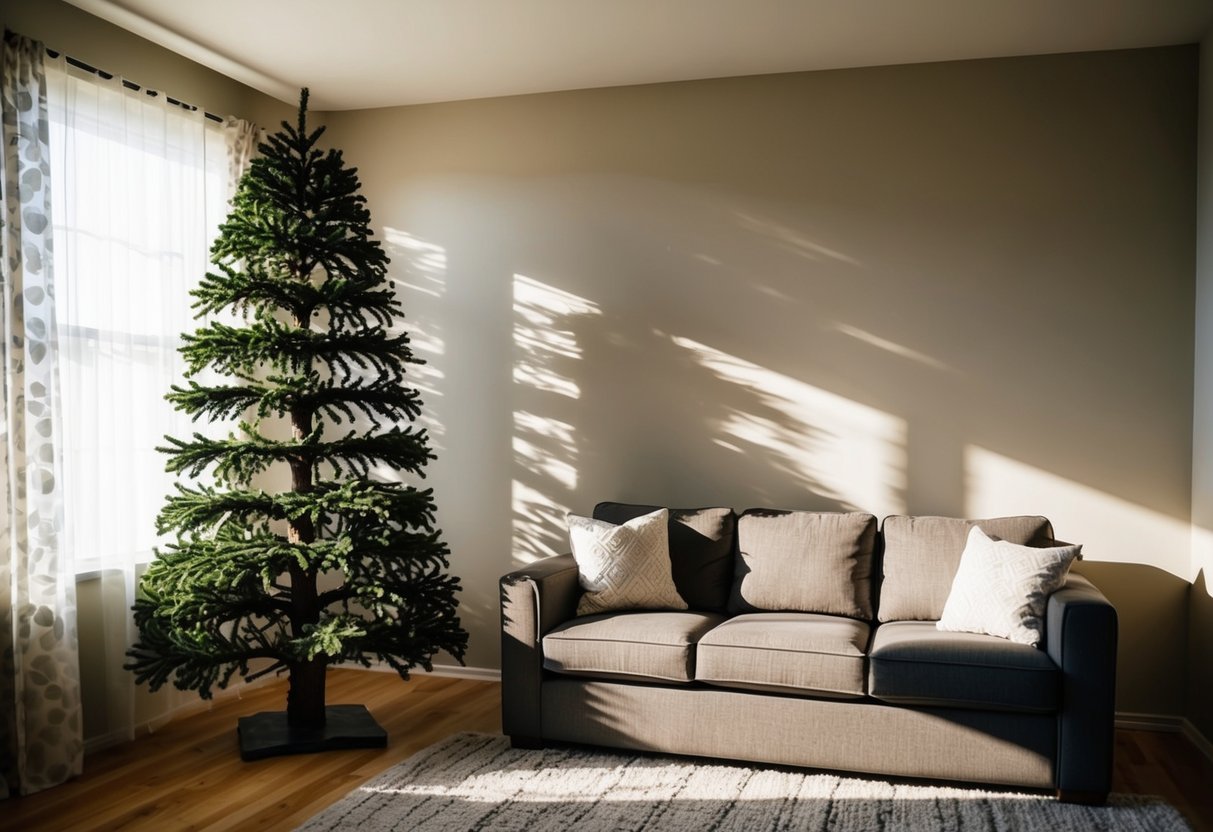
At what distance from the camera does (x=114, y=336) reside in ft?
12.7

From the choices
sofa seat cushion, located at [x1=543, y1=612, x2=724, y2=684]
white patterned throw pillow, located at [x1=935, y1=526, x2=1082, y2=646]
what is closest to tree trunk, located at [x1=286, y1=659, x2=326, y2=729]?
sofa seat cushion, located at [x1=543, y1=612, x2=724, y2=684]

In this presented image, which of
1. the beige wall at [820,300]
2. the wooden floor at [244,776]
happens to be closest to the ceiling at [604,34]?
the beige wall at [820,300]

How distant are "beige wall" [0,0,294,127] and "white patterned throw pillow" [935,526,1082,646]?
146 inches

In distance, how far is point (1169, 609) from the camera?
4055mm

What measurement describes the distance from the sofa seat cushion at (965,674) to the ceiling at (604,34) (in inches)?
89.9

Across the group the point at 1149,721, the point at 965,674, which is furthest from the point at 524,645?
the point at 1149,721

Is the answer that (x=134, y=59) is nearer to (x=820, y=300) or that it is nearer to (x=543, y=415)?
(x=543, y=415)

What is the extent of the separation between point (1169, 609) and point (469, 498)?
10.1 feet

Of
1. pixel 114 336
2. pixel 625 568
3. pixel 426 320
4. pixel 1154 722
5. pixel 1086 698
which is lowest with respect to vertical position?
pixel 1154 722

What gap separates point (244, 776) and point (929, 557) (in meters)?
2.62

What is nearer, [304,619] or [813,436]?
[304,619]

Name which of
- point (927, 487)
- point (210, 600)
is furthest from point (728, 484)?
point (210, 600)

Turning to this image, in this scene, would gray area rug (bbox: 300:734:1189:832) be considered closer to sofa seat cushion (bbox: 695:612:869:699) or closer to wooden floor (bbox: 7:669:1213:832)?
wooden floor (bbox: 7:669:1213:832)

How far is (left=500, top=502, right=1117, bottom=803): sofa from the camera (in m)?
3.21
